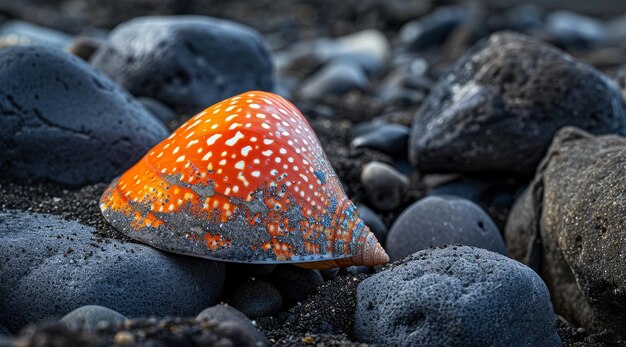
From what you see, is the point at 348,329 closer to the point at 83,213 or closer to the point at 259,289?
the point at 259,289

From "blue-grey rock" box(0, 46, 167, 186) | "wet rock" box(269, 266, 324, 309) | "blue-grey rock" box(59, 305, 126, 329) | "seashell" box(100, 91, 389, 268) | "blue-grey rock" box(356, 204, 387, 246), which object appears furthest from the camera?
"blue-grey rock" box(356, 204, 387, 246)

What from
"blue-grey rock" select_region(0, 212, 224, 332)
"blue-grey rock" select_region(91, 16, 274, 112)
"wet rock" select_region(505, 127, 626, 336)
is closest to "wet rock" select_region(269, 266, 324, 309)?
"blue-grey rock" select_region(0, 212, 224, 332)

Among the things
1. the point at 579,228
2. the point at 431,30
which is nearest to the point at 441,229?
the point at 579,228

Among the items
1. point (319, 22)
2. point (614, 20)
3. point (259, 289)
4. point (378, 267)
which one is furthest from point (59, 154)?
point (614, 20)

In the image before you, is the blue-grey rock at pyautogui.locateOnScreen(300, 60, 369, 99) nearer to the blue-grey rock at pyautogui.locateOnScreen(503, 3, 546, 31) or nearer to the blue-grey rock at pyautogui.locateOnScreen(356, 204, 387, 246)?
the blue-grey rock at pyautogui.locateOnScreen(356, 204, 387, 246)

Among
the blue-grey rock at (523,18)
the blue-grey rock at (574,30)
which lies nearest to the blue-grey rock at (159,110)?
the blue-grey rock at (574,30)

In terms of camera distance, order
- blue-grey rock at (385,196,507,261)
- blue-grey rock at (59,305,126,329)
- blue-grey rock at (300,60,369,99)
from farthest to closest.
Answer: blue-grey rock at (300,60,369,99) < blue-grey rock at (385,196,507,261) < blue-grey rock at (59,305,126,329)

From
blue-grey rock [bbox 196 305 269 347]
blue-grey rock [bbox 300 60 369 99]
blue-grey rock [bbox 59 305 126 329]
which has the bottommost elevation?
blue-grey rock [bbox 300 60 369 99]
